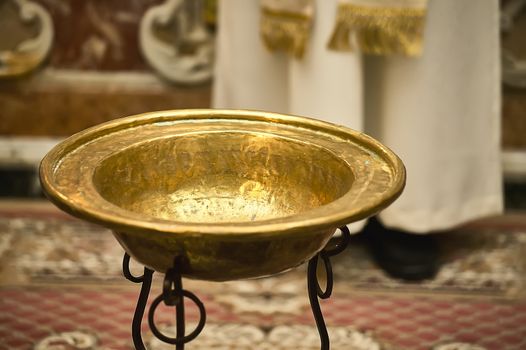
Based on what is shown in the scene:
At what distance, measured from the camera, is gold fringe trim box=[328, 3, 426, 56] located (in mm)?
2238

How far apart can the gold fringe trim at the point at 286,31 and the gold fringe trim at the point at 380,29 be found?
112 millimetres

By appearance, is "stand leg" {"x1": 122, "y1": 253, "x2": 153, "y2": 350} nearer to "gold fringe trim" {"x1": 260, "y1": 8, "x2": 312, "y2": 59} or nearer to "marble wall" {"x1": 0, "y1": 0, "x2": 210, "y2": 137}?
"gold fringe trim" {"x1": 260, "y1": 8, "x2": 312, "y2": 59}

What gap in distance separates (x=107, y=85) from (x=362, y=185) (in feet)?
6.48

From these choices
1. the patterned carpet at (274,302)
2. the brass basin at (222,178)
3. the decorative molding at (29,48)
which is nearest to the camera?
the brass basin at (222,178)

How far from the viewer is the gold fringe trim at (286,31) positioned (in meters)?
2.35

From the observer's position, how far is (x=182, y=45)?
3104mm

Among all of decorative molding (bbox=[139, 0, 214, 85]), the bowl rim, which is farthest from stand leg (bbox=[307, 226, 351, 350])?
decorative molding (bbox=[139, 0, 214, 85])

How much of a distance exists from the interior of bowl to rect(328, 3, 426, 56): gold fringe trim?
0.82m

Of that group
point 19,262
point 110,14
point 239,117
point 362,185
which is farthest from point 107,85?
point 362,185

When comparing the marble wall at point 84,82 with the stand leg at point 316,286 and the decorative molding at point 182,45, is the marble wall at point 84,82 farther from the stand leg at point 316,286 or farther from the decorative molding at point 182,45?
the stand leg at point 316,286

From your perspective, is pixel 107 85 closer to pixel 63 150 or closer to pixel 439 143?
pixel 439 143

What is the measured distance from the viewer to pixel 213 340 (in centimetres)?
218

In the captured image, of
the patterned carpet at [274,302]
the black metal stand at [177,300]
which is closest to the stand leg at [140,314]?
the black metal stand at [177,300]

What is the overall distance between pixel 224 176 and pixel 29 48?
1.76 meters
